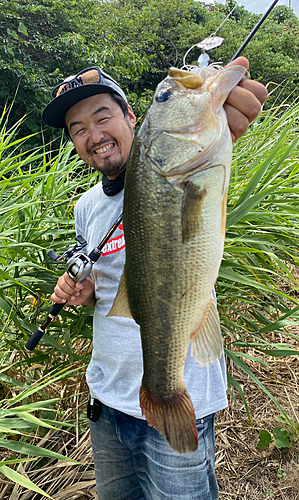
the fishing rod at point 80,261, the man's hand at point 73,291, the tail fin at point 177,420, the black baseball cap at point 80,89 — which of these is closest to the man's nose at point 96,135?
the black baseball cap at point 80,89

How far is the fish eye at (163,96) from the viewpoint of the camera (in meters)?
1.09

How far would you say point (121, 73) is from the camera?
8.55 metres

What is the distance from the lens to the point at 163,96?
1.10m

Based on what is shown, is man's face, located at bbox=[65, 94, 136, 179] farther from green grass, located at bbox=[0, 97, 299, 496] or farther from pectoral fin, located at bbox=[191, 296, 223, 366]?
pectoral fin, located at bbox=[191, 296, 223, 366]

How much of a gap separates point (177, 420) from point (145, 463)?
0.59m

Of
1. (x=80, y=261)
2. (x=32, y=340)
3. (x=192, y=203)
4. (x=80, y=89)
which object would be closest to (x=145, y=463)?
(x=32, y=340)

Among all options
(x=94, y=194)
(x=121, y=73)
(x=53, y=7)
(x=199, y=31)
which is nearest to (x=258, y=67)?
(x=199, y=31)

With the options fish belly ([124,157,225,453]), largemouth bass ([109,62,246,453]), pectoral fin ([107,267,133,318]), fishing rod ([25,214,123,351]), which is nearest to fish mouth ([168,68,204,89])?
largemouth bass ([109,62,246,453])

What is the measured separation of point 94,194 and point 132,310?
0.97 m

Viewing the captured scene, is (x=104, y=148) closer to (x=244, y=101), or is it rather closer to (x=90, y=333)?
(x=244, y=101)

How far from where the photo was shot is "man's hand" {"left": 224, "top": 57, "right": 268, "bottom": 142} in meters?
1.06

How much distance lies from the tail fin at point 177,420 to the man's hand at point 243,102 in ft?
2.79

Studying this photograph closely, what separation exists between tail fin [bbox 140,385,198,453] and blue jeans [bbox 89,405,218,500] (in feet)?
1.07

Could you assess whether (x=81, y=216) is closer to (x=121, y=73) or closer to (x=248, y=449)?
(x=248, y=449)
